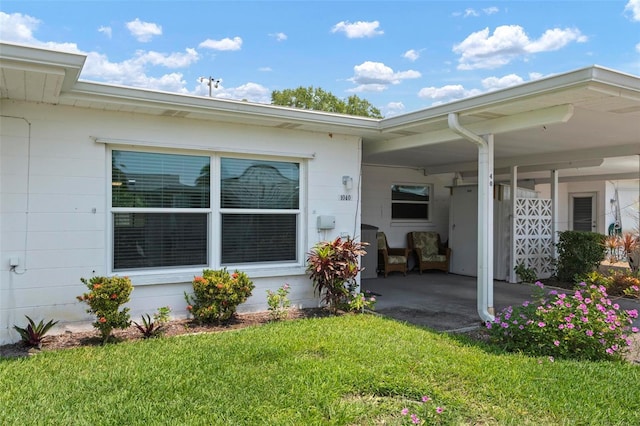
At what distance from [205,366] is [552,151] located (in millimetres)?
7975

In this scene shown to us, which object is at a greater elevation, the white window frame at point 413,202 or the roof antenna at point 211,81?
the roof antenna at point 211,81

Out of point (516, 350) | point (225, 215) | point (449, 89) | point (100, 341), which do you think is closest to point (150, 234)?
point (225, 215)

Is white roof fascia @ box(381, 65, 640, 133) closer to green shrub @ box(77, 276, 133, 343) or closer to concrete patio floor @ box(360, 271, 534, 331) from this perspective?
concrete patio floor @ box(360, 271, 534, 331)

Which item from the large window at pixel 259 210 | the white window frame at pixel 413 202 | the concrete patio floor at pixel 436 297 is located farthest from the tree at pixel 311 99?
the large window at pixel 259 210

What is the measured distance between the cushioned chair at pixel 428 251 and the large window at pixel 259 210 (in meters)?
5.08

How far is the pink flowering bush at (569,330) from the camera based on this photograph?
14.8ft

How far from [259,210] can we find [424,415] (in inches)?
161

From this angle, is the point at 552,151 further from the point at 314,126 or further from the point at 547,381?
the point at 547,381

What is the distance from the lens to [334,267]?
21.2ft

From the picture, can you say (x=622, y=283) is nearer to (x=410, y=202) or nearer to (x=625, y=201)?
(x=410, y=202)

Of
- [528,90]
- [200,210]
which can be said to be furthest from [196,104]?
[528,90]

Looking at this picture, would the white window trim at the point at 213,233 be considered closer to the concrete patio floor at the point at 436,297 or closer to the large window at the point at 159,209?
the large window at the point at 159,209

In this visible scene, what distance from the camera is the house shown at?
16.5 feet

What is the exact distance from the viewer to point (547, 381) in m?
3.82
